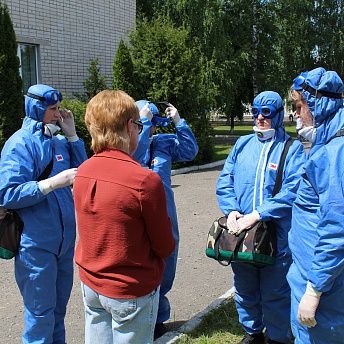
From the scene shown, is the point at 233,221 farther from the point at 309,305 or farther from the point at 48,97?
the point at 48,97

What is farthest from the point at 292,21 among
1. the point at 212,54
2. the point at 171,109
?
the point at 171,109

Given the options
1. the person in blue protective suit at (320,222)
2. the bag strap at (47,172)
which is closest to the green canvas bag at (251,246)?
the person in blue protective suit at (320,222)

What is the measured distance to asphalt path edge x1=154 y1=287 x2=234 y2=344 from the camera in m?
3.40

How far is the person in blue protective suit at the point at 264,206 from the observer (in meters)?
3.05

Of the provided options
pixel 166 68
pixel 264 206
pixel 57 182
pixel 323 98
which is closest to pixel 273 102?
pixel 264 206

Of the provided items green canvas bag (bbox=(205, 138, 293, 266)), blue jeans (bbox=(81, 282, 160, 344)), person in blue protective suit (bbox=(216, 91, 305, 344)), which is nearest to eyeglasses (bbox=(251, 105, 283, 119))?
person in blue protective suit (bbox=(216, 91, 305, 344))

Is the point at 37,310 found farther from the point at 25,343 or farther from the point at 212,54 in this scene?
the point at 212,54

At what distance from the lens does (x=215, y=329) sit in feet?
11.8

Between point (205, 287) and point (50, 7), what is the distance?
1054 cm

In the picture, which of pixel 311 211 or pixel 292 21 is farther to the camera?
pixel 292 21

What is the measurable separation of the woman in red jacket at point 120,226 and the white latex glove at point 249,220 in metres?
1.19

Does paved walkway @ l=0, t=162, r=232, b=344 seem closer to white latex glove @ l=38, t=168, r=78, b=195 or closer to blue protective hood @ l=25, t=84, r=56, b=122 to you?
white latex glove @ l=38, t=168, r=78, b=195

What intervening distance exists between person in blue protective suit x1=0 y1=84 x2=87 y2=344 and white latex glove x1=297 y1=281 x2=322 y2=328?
1634 millimetres

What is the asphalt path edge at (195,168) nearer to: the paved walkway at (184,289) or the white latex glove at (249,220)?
the paved walkway at (184,289)
